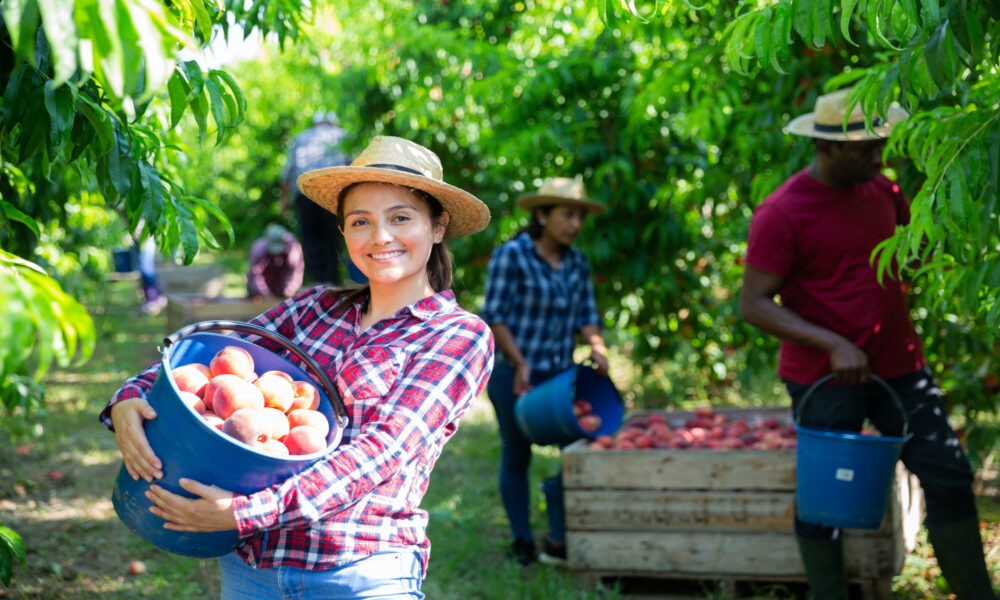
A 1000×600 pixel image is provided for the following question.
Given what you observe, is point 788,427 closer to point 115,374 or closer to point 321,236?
point 321,236

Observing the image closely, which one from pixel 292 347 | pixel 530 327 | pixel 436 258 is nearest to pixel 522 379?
pixel 530 327

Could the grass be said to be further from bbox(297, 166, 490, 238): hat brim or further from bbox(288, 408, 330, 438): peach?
bbox(288, 408, 330, 438): peach

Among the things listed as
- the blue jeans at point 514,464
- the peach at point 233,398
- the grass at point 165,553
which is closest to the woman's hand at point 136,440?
the peach at point 233,398

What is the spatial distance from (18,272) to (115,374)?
7955 mm

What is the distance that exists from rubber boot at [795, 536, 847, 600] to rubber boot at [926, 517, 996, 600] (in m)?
0.33

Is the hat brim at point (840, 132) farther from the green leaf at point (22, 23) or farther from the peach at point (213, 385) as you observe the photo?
the green leaf at point (22, 23)

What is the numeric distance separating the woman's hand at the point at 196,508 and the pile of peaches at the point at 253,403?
0.10m

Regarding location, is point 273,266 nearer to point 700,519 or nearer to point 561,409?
point 561,409

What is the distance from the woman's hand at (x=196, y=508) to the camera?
166 cm

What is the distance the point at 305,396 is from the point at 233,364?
0.15 m

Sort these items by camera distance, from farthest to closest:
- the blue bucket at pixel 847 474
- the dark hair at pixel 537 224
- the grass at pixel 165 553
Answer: the dark hair at pixel 537 224, the grass at pixel 165 553, the blue bucket at pixel 847 474

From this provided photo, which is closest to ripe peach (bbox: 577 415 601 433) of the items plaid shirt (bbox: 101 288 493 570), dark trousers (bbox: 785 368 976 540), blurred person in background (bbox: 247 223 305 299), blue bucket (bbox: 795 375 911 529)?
dark trousers (bbox: 785 368 976 540)

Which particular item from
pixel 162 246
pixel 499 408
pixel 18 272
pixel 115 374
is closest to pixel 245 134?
pixel 115 374

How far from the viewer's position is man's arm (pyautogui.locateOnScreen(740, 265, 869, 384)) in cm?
329
